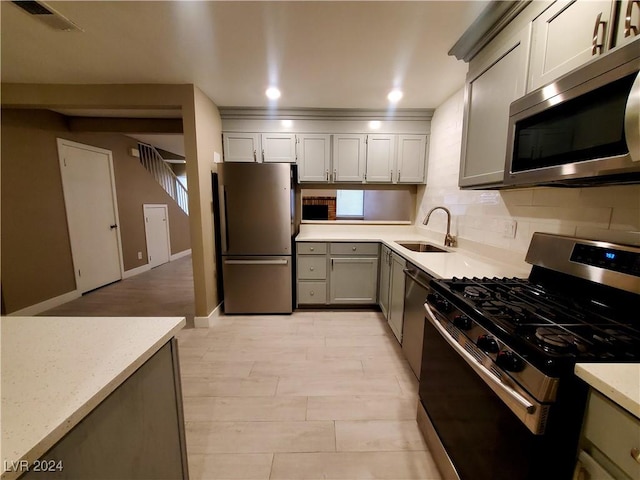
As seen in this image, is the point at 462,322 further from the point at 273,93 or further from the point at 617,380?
the point at 273,93

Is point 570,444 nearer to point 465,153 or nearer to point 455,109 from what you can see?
point 465,153

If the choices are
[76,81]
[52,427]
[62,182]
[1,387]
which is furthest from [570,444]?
[62,182]

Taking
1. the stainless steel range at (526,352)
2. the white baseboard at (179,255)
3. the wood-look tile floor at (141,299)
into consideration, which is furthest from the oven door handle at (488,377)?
the white baseboard at (179,255)

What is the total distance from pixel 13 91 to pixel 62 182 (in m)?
1.21

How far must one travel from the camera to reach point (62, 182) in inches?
128

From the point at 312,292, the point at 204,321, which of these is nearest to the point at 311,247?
the point at 312,292

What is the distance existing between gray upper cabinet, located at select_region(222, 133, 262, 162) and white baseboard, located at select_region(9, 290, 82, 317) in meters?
2.78

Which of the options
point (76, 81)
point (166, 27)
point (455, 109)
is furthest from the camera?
point (455, 109)

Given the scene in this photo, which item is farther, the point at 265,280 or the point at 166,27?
the point at 265,280

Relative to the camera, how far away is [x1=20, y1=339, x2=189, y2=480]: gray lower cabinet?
579mm

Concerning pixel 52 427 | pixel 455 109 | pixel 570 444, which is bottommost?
pixel 570 444

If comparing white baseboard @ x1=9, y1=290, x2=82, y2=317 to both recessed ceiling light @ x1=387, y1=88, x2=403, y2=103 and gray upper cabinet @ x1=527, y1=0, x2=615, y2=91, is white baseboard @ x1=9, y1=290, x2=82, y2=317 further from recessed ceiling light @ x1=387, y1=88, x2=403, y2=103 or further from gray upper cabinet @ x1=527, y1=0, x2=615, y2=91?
gray upper cabinet @ x1=527, y1=0, x2=615, y2=91

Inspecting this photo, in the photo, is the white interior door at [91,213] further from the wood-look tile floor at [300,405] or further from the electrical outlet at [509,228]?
the electrical outlet at [509,228]

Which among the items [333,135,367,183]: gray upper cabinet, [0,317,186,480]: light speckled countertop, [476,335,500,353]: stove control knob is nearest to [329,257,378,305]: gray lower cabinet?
[333,135,367,183]: gray upper cabinet
